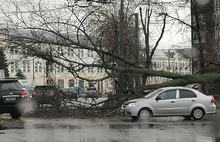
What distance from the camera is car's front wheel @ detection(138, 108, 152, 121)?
883 inches

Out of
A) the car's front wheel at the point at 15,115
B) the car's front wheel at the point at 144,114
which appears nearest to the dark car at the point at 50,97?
the car's front wheel at the point at 15,115

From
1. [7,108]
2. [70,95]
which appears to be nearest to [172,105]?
[70,95]

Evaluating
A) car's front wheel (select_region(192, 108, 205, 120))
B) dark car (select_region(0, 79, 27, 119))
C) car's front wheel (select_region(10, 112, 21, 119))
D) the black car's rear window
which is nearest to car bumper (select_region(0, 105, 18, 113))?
dark car (select_region(0, 79, 27, 119))

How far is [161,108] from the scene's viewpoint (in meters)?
22.5

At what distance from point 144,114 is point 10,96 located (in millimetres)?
6022

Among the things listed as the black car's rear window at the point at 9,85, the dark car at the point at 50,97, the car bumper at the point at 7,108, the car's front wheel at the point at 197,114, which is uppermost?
the black car's rear window at the point at 9,85

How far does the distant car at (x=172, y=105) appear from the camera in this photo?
22.5 metres

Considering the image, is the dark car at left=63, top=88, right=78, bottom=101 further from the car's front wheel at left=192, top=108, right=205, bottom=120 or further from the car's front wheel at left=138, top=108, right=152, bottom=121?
the car's front wheel at left=192, top=108, right=205, bottom=120

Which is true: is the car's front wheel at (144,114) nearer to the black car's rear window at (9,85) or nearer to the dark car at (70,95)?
the dark car at (70,95)

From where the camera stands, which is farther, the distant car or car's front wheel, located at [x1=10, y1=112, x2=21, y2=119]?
car's front wheel, located at [x1=10, y1=112, x2=21, y2=119]

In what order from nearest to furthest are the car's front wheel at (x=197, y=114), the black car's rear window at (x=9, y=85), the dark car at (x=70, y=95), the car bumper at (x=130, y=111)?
the black car's rear window at (x=9, y=85)
the car bumper at (x=130, y=111)
the car's front wheel at (x=197, y=114)
the dark car at (x=70, y=95)

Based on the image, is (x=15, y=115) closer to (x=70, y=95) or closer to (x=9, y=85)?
(x=9, y=85)

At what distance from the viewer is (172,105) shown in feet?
74.0

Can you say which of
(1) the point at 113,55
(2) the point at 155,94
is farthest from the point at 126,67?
(2) the point at 155,94
